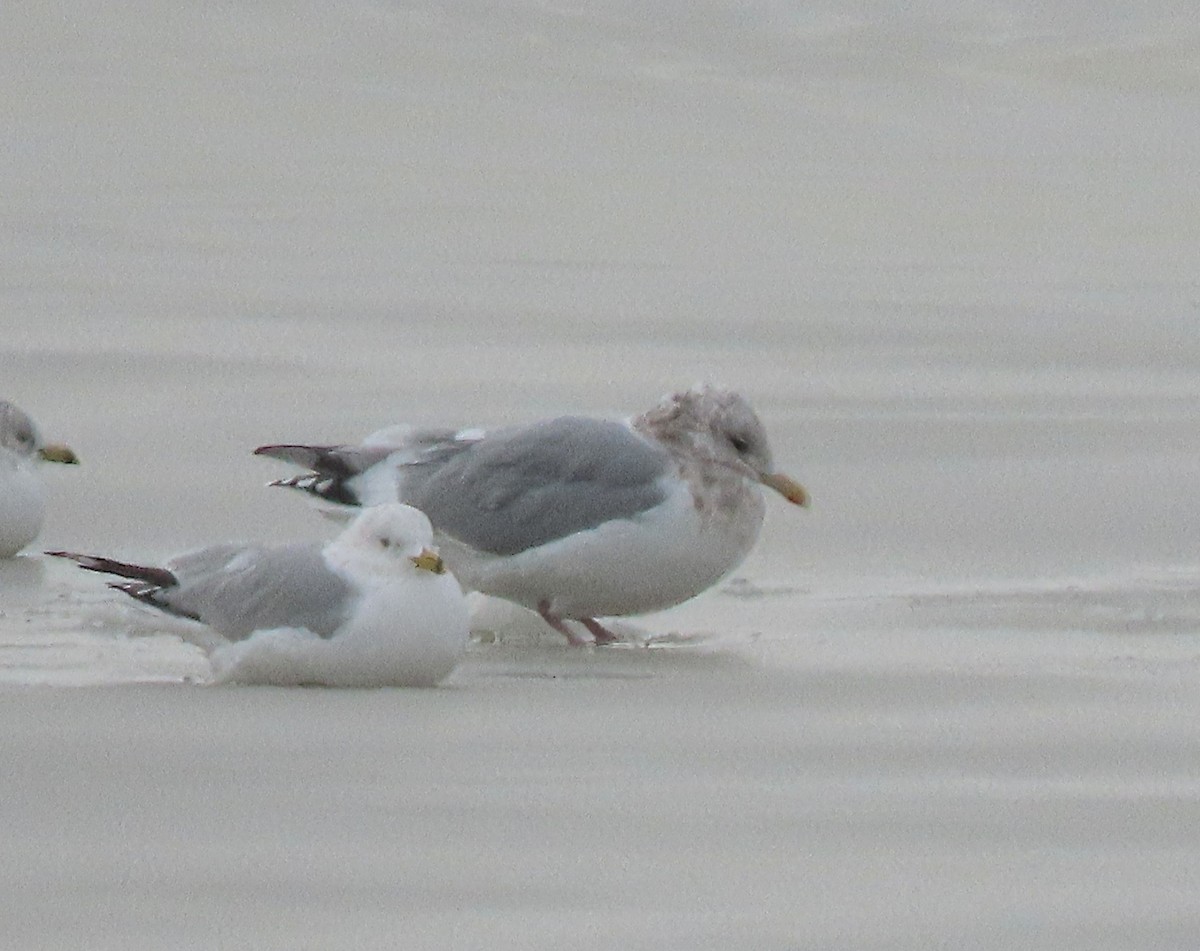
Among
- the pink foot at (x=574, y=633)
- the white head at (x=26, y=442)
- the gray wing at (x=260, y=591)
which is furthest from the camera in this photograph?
the white head at (x=26, y=442)

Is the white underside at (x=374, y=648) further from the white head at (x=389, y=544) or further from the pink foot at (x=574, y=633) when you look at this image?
the pink foot at (x=574, y=633)

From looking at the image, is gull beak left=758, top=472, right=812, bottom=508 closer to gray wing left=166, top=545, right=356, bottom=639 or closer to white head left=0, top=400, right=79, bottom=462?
gray wing left=166, top=545, right=356, bottom=639

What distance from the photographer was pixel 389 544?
22.2ft

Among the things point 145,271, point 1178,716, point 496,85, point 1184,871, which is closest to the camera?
point 1184,871

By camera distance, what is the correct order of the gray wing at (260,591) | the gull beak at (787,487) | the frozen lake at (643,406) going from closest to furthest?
the frozen lake at (643,406) → the gray wing at (260,591) → the gull beak at (787,487)

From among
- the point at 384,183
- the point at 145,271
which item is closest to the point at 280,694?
the point at 145,271

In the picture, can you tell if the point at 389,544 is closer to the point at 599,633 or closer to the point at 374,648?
the point at 374,648

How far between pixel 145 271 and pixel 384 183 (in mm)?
3445

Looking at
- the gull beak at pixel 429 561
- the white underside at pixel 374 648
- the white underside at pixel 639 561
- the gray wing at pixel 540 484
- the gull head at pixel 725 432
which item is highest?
the gull head at pixel 725 432

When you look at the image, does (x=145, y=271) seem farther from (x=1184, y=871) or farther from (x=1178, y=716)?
(x=1184, y=871)

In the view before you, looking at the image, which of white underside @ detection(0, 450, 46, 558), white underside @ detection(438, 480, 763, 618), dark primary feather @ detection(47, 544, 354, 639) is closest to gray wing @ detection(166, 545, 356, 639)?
dark primary feather @ detection(47, 544, 354, 639)

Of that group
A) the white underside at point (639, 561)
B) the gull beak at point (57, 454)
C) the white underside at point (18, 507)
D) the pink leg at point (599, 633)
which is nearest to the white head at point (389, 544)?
the white underside at point (639, 561)

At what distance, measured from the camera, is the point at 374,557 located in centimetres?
676

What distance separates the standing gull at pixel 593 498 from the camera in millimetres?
7609
